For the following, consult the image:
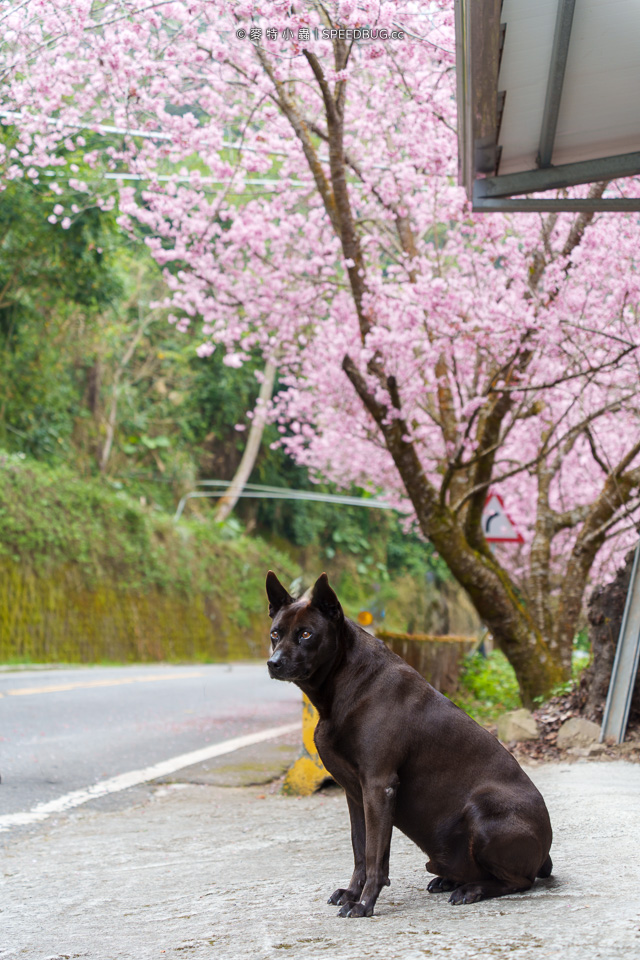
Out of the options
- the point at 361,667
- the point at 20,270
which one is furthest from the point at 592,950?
the point at 20,270

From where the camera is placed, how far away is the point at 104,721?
1054 cm

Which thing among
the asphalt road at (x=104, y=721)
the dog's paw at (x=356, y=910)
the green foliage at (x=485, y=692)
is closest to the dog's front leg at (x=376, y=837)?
the dog's paw at (x=356, y=910)

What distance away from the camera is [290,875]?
4.20 m

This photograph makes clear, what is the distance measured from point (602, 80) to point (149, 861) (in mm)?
4805

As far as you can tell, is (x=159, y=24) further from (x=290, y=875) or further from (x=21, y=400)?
(x=21, y=400)

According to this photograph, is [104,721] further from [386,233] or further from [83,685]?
[386,233]

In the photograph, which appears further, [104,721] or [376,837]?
[104,721]

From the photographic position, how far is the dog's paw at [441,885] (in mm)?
3598

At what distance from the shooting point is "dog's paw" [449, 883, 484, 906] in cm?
332

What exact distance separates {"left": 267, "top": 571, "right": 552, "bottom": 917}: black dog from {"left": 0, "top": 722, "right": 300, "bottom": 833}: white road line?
339 cm

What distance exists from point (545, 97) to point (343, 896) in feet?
14.0

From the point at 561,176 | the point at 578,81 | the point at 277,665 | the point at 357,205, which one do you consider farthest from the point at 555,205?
the point at 357,205

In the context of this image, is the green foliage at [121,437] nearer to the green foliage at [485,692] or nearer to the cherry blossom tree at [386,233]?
the green foliage at [485,692]

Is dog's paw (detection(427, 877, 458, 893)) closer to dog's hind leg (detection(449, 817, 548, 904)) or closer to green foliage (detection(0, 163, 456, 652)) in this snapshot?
dog's hind leg (detection(449, 817, 548, 904))
